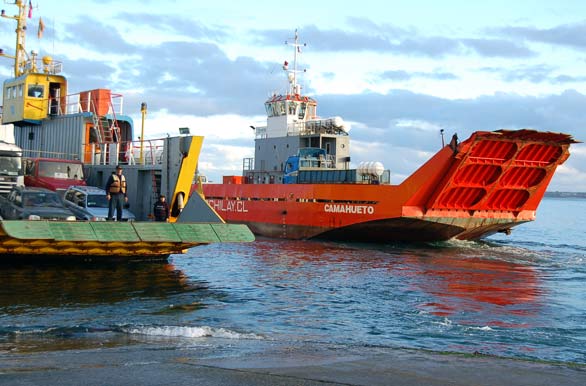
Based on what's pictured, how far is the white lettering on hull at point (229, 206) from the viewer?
30.4 metres

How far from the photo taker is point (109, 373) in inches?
250

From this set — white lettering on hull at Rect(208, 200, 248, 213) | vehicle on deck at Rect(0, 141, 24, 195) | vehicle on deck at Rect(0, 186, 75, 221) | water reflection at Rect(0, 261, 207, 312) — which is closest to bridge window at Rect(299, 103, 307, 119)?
white lettering on hull at Rect(208, 200, 248, 213)

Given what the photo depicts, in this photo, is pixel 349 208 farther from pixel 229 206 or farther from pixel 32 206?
pixel 32 206

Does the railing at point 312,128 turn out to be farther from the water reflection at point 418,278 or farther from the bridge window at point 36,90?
the bridge window at point 36,90

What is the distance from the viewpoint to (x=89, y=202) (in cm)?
1725

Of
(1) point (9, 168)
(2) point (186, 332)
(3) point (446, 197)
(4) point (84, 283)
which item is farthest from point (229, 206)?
(2) point (186, 332)

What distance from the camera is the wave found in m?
9.22

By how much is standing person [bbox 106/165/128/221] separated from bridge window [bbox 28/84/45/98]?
859cm

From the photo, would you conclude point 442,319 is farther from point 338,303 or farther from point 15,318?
point 15,318

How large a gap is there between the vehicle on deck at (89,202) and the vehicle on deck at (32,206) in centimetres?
97

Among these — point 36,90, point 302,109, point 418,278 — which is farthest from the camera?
point 302,109

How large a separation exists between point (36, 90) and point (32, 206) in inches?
385

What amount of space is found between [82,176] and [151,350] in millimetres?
12798

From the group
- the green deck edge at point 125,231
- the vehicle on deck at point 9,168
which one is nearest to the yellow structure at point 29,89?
the vehicle on deck at point 9,168
